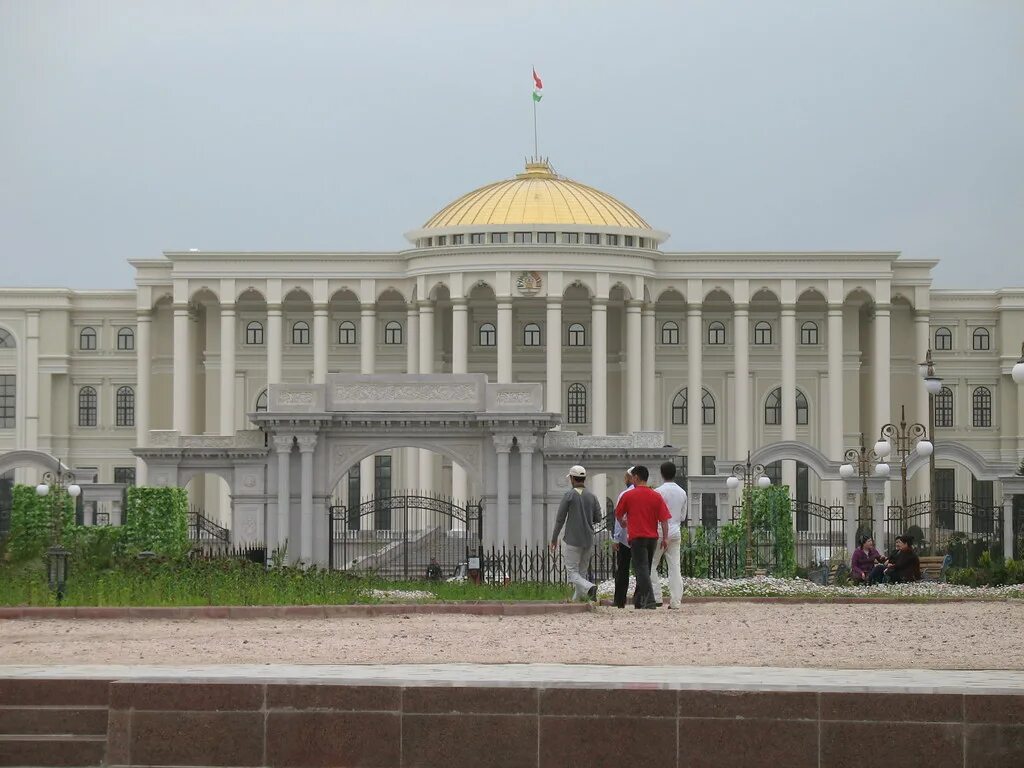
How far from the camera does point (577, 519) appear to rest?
82.4ft

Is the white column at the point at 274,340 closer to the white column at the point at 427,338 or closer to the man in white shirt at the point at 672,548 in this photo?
the white column at the point at 427,338

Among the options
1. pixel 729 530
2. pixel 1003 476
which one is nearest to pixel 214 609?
pixel 729 530

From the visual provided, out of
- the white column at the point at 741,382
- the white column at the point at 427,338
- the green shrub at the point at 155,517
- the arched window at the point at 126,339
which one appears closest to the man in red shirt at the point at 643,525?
the green shrub at the point at 155,517

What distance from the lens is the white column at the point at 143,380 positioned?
3041 inches

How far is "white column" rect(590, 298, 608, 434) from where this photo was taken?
74625 millimetres

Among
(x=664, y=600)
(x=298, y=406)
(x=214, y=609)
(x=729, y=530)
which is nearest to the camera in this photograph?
(x=214, y=609)

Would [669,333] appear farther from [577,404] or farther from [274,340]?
[274,340]

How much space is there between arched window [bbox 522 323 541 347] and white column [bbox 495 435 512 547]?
108 ft

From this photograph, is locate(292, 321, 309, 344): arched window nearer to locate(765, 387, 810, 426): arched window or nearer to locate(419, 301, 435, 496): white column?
locate(419, 301, 435, 496): white column

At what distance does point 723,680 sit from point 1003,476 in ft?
99.6

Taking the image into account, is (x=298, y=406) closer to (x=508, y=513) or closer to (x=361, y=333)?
(x=508, y=513)

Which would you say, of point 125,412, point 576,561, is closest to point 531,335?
point 125,412

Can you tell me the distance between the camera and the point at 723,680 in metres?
15.1

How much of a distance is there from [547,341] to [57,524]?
34.8m
